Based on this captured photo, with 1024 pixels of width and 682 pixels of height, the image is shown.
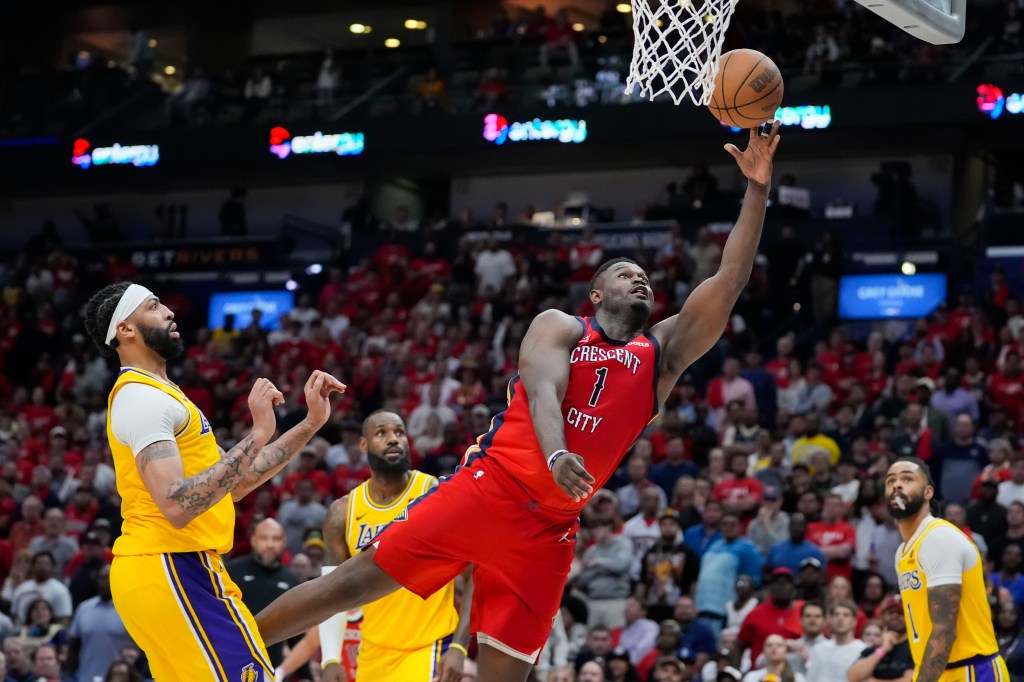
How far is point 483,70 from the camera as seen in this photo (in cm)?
2372

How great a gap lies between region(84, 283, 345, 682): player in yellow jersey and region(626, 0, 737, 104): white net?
2.51 metres

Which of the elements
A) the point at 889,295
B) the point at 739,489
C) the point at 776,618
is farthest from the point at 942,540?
the point at 889,295

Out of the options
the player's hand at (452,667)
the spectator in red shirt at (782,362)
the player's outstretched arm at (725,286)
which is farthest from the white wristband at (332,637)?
the spectator in red shirt at (782,362)

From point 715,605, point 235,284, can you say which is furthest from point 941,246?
point 235,284

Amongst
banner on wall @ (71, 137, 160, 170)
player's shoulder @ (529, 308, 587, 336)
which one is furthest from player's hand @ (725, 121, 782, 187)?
banner on wall @ (71, 137, 160, 170)

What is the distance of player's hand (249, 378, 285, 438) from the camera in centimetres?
569

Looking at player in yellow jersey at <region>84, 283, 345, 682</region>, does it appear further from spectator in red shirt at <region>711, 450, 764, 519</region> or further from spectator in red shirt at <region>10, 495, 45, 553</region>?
spectator in red shirt at <region>10, 495, 45, 553</region>

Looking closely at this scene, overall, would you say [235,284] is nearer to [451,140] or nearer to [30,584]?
[451,140]

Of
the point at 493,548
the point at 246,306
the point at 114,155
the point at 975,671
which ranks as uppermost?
the point at 114,155

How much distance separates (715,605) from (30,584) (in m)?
6.67

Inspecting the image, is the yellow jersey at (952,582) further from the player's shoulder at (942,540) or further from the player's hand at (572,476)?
the player's hand at (572,476)

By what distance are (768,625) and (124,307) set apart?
7.00 meters

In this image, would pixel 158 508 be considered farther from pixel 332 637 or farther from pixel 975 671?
pixel 975 671

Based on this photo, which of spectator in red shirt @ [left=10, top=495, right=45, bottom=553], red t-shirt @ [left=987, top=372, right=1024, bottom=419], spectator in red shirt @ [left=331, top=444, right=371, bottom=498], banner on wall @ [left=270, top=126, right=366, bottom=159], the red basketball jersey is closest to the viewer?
the red basketball jersey
